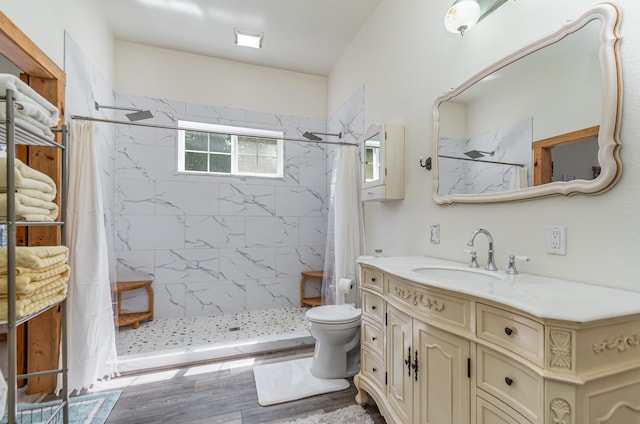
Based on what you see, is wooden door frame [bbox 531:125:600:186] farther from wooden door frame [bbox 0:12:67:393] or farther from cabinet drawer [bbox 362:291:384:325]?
wooden door frame [bbox 0:12:67:393]

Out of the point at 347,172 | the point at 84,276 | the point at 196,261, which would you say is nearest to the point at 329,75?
the point at 347,172

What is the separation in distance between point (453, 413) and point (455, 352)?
227 millimetres

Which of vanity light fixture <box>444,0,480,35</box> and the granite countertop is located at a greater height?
vanity light fixture <box>444,0,480,35</box>

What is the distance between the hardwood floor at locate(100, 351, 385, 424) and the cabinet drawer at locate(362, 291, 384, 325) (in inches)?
22.7

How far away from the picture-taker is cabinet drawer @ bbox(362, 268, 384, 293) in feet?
5.32

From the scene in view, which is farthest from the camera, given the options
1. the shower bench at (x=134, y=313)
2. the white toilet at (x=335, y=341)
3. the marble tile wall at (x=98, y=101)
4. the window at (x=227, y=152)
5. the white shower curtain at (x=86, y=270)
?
the window at (x=227, y=152)

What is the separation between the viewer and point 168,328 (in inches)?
116

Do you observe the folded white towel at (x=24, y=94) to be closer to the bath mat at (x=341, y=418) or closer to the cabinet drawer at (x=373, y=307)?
the cabinet drawer at (x=373, y=307)

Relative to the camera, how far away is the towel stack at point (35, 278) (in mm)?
1176

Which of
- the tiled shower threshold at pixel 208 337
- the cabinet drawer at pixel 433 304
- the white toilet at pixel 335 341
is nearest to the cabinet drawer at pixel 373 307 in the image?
the cabinet drawer at pixel 433 304

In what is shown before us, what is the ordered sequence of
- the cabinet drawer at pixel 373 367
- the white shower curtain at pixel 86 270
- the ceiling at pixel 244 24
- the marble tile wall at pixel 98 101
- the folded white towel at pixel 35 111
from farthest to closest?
the ceiling at pixel 244 24 → the marble tile wall at pixel 98 101 → the white shower curtain at pixel 86 270 → the cabinet drawer at pixel 373 367 → the folded white towel at pixel 35 111

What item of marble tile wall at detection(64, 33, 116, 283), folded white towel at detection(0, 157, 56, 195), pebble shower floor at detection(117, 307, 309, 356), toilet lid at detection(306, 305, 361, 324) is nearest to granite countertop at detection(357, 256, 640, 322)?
toilet lid at detection(306, 305, 361, 324)

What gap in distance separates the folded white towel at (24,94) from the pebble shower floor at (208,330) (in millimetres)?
1856

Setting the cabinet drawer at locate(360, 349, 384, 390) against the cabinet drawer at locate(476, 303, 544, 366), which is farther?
the cabinet drawer at locate(360, 349, 384, 390)
